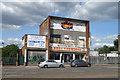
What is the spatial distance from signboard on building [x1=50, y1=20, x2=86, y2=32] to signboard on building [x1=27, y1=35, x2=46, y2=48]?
13.2 ft

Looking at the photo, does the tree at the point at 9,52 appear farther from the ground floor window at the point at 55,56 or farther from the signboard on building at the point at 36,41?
the ground floor window at the point at 55,56

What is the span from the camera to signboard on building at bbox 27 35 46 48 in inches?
1508

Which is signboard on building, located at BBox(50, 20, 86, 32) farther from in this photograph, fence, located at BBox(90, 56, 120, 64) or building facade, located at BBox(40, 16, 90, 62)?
fence, located at BBox(90, 56, 120, 64)

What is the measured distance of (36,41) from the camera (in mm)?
38719

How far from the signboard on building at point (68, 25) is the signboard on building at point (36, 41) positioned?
13.2 ft

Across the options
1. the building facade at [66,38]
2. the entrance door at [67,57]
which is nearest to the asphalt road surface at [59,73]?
the building facade at [66,38]

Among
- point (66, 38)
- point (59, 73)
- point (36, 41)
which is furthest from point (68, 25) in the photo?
point (59, 73)

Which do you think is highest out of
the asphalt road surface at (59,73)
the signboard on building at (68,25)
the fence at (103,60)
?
the signboard on building at (68,25)

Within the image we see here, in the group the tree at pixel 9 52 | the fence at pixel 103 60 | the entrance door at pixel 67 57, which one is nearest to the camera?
the entrance door at pixel 67 57

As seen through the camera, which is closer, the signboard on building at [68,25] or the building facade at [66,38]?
the building facade at [66,38]

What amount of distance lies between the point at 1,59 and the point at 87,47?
20227mm

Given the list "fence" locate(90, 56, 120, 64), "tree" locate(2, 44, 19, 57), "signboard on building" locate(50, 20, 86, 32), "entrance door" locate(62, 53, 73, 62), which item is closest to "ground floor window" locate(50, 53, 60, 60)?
"entrance door" locate(62, 53, 73, 62)

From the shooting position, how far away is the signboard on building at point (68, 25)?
41719mm

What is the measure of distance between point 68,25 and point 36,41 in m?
9.12
